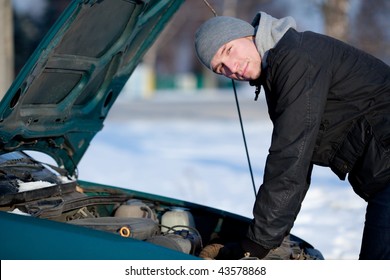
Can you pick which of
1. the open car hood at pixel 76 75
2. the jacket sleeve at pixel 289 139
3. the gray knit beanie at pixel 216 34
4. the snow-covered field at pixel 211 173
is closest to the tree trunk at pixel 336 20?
the snow-covered field at pixel 211 173

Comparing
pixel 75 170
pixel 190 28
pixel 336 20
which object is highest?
pixel 190 28

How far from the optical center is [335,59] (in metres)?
3.01

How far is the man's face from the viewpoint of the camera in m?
2.98

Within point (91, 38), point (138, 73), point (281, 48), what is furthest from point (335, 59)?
point (138, 73)

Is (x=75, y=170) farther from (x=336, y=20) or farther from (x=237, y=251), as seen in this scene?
(x=336, y=20)

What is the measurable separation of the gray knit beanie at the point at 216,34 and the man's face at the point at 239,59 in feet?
0.07

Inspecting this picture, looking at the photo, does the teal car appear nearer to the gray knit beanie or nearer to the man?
the man

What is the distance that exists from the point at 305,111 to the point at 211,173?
6476 mm

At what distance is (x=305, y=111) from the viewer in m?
2.83

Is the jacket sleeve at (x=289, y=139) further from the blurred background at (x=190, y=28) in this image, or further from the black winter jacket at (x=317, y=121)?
the blurred background at (x=190, y=28)

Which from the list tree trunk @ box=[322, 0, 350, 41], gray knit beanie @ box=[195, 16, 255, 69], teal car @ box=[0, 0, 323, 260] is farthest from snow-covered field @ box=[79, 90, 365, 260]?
tree trunk @ box=[322, 0, 350, 41]

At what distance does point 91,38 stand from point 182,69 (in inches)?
2157

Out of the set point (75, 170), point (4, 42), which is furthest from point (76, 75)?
point (4, 42)

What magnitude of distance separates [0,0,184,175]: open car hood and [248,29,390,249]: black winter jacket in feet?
3.25
